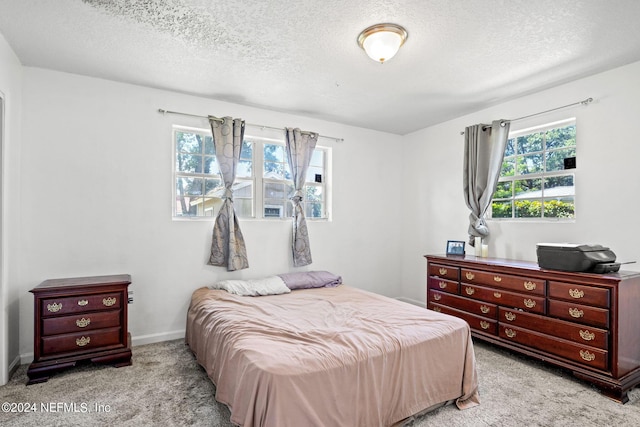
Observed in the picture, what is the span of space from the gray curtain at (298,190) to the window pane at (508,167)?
7.52 feet

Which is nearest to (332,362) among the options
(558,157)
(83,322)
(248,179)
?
(83,322)

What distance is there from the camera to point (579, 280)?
246 cm

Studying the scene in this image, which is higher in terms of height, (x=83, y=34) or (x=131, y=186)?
(x=83, y=34)

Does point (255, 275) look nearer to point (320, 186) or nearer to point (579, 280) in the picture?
point (320, 186)

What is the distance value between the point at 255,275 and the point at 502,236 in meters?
2.85

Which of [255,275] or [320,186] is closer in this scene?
[255,275]

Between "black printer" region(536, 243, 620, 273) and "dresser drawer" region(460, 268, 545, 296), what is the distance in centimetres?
18

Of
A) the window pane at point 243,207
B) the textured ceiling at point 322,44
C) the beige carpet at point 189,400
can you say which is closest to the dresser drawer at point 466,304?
the beige carpet at point 189,400

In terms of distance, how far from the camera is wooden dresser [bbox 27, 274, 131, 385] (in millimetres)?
2434

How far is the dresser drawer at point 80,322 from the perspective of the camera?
8.10 feet

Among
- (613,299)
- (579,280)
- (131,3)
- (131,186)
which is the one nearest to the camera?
(131,3)

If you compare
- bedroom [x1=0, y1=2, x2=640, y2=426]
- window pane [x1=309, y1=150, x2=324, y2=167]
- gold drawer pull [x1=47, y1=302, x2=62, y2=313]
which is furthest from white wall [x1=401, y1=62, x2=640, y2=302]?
gold drawer pull [x1=47, y1=302, x2=62, y2=313]

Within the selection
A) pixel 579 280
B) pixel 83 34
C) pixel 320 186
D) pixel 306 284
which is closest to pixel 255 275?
pixel 306 284

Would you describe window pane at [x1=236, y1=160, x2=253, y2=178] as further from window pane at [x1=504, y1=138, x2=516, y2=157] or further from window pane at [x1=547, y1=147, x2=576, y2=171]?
window pane at [x1=547, y1=147, x2=576, y2=171]
